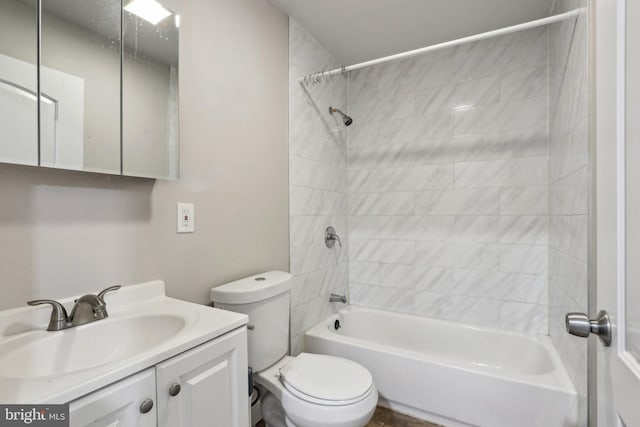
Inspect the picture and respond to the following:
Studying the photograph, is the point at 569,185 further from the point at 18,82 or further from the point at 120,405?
the point at 18,82

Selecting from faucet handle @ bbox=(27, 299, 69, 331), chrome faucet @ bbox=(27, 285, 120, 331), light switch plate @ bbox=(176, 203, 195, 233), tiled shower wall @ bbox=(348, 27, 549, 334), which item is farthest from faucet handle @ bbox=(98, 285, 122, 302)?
tiled shower wall @ bbox=(348, 27, 549, 334)

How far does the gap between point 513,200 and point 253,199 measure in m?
1.74

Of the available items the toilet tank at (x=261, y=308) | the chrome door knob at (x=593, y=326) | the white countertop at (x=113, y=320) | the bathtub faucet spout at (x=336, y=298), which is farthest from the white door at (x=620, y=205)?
the bathtub faucet spout at (x=336, y=298)

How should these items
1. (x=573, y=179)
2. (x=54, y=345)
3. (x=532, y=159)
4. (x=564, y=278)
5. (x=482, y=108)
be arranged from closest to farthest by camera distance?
(x=54, y=345), (x=573, y=179), (x=564, y=278), (x=532, y=159), (x=482, y=108)

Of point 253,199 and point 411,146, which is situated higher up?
point 411,146

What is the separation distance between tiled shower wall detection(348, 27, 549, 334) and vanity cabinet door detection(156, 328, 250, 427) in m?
1.71

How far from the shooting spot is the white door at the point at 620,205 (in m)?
0.54

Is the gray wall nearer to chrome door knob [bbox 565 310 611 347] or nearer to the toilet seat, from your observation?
the toilet seat

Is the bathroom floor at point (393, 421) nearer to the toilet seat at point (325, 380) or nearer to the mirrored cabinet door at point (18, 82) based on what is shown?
the toilet seat at point (325, 380)

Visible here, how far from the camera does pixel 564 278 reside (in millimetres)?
1543

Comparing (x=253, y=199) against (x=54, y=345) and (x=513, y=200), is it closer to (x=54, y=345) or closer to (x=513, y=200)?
(x=54, y=345)

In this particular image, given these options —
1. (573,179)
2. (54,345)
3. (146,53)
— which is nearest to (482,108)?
(573,179)

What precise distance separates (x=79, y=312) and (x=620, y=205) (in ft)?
4.66

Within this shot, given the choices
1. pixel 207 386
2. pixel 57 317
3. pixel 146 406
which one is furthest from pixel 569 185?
pixel 57 317
